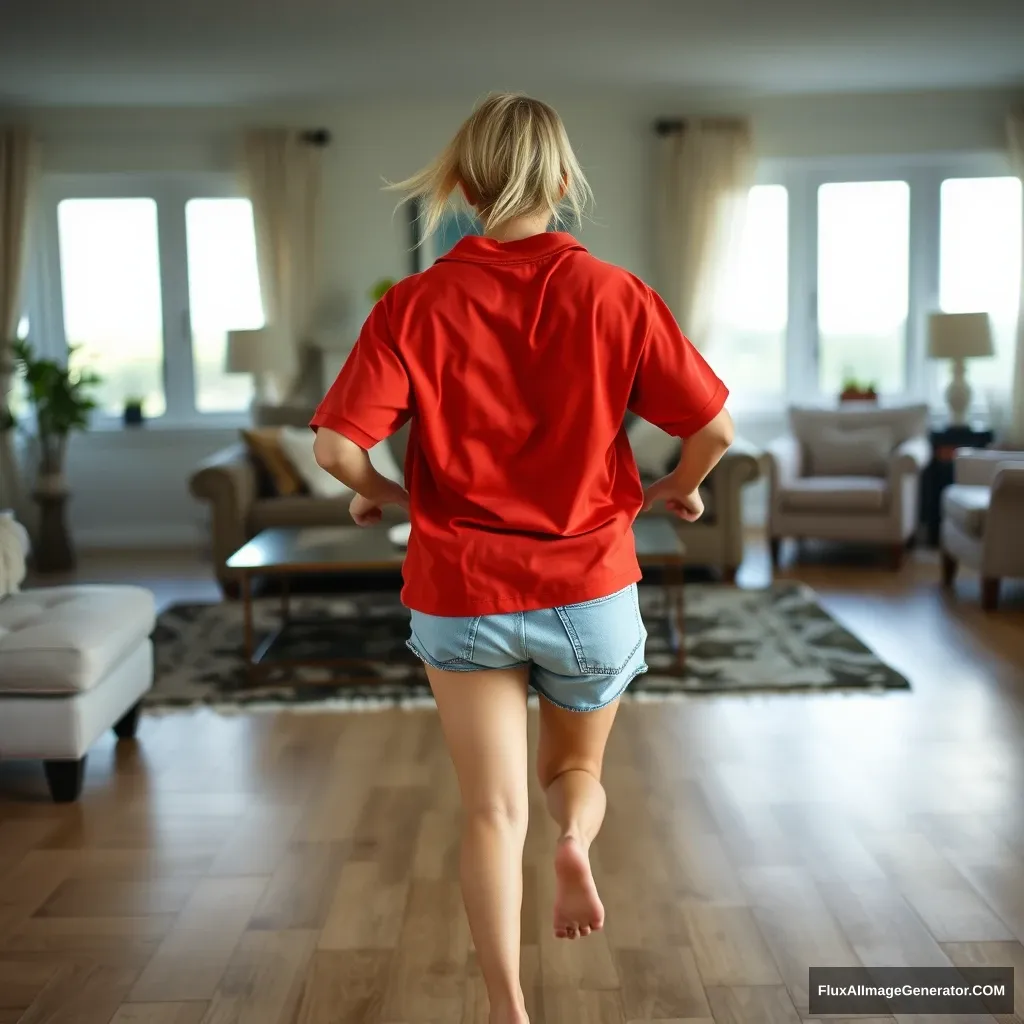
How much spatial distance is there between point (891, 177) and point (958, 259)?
2.14 feet

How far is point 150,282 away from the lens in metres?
7.36

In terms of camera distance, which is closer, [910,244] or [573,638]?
[573,638]

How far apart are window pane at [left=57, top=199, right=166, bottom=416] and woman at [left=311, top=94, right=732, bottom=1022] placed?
624cm

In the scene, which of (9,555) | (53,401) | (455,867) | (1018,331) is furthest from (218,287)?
(455,867)

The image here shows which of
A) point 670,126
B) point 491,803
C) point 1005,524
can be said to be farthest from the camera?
point 670,126

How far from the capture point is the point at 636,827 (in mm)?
2807

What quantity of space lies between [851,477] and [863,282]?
5.29 feet

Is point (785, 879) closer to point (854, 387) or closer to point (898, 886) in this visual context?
point (898, 886)

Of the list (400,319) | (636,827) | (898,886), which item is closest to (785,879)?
(898,886)

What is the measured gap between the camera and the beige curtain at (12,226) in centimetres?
691

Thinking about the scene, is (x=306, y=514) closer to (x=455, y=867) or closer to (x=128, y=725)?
(x=128, y=725)

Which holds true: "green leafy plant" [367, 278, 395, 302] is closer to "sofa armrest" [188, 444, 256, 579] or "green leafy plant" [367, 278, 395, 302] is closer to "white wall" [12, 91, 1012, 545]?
"white wall" [12, 91, 1012, 545]

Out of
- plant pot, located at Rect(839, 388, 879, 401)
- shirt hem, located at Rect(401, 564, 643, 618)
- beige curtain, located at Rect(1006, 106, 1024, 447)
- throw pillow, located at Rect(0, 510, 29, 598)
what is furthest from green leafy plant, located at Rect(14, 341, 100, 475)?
shirt hem, located at Rect(401, 564, 643, 618)

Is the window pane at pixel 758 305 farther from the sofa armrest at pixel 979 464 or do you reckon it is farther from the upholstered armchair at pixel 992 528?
the upholstered armchair at pixel 992 528
